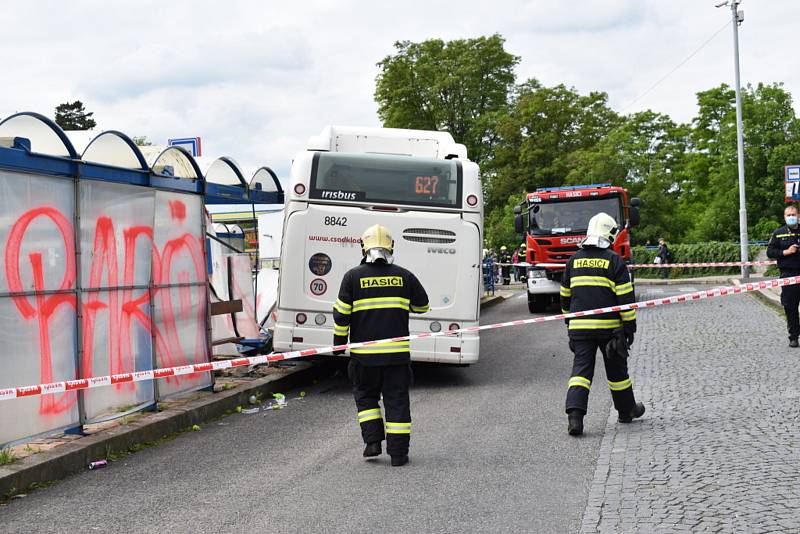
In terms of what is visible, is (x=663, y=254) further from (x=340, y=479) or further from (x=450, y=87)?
(x=340, y=479)

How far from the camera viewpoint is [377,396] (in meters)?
7.31

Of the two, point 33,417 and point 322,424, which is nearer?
point 33,417

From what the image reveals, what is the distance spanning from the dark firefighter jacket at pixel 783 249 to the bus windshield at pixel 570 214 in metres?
8.79

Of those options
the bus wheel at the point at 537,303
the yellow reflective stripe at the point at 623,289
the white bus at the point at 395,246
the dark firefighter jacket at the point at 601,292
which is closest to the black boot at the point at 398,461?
the dark firefighter jacket at the point at 601,292

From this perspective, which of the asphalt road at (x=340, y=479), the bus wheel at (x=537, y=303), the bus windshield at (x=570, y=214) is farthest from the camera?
the bus wheel at (x=537, y=303)

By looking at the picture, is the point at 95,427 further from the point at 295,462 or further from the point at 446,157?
the point at 446,157

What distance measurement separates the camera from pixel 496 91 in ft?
181

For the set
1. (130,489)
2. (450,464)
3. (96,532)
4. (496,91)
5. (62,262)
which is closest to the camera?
(96,532)

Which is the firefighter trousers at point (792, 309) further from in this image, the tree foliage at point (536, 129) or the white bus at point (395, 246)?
the tree foliage at point (536, 129)

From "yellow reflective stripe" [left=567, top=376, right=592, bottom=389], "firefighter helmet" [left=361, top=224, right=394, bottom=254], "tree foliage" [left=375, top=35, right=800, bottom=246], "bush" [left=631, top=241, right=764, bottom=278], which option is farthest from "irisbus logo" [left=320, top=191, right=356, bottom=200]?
"tree foliage" [left=375, top=35, right=800, bottom=246]

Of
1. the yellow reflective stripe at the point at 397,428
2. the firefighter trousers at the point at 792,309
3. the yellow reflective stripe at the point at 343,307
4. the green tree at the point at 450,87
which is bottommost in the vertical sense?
the yellow reflective stripe at the point at 397,428

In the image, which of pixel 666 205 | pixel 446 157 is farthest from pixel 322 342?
pixel 666 205

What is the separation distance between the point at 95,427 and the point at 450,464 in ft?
10.5

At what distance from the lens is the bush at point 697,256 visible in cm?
4069
